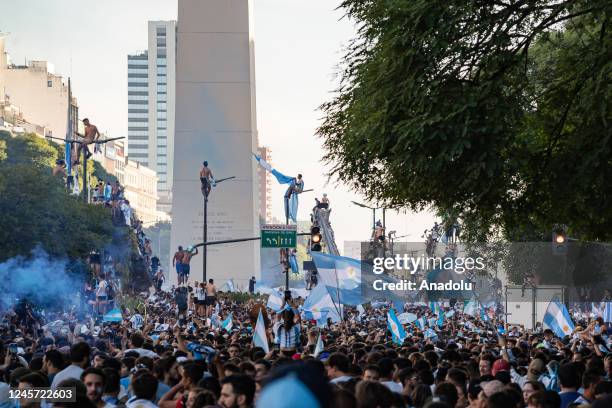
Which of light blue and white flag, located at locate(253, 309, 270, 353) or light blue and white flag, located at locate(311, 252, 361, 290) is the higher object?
light blue and white flag, located at locate(311, 252, 361, 290)

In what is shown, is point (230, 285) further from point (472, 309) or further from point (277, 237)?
point (277, 237)

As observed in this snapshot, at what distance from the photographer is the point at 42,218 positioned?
61.8 meters

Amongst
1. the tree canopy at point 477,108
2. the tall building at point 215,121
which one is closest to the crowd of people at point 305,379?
the tree canopy at point 477,108

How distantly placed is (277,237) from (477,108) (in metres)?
24.6

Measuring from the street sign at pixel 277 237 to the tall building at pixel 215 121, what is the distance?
3398cm

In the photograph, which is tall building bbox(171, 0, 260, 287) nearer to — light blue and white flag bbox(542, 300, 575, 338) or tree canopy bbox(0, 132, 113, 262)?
tree canopy bbox(0, 132, 113, 262)

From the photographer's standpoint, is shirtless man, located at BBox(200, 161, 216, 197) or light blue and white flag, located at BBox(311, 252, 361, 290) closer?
light blue and white flag, located at BBox(311, 252, 361, 290)

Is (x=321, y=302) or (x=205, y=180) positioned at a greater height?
(x=205, y=180)

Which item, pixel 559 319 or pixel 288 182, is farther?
pixel 288 182

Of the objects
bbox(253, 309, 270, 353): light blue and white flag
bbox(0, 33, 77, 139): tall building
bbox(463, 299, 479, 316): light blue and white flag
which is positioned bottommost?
bbox(463, 299, 479, 316): light blue and white flag

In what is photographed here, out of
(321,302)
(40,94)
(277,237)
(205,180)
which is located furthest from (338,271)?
(40,94)

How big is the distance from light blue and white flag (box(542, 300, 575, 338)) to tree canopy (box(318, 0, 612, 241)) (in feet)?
19.7

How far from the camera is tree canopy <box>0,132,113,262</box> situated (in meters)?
58.2

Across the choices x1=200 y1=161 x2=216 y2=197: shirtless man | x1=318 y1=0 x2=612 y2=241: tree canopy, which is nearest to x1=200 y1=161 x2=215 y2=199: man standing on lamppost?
x1=200 y1=161 x2=216 y2=197: shirtless man
